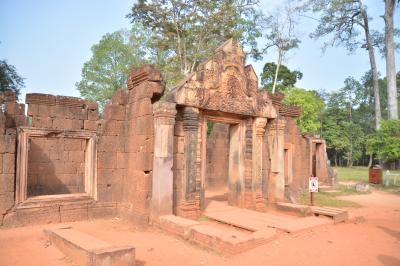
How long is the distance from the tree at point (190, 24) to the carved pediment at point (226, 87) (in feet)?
32.1

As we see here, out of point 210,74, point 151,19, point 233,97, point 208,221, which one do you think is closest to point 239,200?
point 208,221

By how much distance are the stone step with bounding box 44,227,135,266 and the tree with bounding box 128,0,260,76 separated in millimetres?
14599

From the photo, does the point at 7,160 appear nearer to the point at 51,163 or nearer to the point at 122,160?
the point at 122,160

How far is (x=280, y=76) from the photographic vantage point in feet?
113

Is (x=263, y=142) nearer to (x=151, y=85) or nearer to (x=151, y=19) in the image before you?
(x=151, y=85)

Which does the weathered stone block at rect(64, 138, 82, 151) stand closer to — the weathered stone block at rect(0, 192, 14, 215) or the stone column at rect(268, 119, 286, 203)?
the weathered stone block at rect(0, 192, 14, 215)

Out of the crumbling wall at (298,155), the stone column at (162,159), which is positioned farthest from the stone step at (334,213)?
the crumbling wall at (298,155)

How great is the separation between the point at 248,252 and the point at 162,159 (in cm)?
290

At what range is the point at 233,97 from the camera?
29.9 ft

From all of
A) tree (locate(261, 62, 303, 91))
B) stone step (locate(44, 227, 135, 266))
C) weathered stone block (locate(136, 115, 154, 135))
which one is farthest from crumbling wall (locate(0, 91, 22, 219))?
tree (locate(261, 62, 303, 91))

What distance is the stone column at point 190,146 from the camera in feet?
27.0

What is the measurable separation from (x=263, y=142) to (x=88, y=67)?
22.1 meters

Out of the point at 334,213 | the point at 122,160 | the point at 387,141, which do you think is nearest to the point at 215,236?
the point at 334,213

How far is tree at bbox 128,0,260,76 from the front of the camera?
62.6ft
